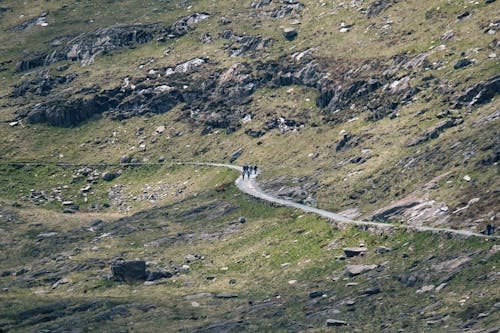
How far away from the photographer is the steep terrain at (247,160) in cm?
8094

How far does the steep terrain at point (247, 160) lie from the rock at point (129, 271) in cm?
54

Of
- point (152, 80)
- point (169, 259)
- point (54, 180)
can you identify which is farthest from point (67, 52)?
point (169, 259)

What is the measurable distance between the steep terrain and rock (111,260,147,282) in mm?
539

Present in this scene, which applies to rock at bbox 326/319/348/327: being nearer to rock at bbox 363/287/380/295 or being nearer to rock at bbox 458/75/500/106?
rock at bbox 363/287/380/295

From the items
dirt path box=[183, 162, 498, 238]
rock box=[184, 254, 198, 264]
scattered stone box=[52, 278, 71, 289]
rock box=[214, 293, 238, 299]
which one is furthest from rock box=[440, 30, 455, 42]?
scattered stone box=[52, 278, 71, 289]

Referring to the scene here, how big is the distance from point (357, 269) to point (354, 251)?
4.21 m

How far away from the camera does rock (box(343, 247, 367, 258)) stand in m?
86.8

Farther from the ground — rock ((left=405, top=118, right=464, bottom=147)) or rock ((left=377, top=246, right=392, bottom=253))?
rock ((left=377, top=246, right=392, bottom=253))

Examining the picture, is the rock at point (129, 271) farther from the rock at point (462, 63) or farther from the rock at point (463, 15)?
the rock at point (463, 15)

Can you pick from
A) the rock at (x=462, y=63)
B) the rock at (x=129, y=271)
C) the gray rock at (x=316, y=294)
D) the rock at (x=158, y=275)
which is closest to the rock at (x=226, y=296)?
the gray rock at (x=316, y=294)

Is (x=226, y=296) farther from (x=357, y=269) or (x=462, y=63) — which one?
(x=462, y=63)

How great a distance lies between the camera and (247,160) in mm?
132375

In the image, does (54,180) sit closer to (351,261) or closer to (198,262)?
(198,262)

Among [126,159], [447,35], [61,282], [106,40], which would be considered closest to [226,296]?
[61,282]
